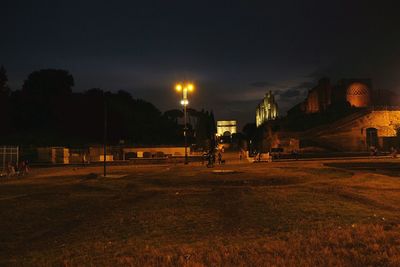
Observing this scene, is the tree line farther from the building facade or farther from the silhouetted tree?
the building facade

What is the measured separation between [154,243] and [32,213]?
5941 millimetres

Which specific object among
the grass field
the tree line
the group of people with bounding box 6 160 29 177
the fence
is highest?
the tree line

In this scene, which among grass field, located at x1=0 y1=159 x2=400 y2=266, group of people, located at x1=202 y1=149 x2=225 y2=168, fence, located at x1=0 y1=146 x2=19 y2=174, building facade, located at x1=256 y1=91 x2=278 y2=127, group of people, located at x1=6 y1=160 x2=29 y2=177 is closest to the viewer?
grass field, located at x1=0 y1=159 x2=400 y2=266

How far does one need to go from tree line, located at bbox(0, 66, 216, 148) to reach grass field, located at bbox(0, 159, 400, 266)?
66.2m

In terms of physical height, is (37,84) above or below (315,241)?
above

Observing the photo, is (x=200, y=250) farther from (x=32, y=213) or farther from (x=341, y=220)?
(x=32, y=213)

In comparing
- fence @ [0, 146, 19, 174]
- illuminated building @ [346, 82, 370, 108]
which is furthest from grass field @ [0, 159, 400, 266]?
illuminated building @ [346, 82, 370, 108]

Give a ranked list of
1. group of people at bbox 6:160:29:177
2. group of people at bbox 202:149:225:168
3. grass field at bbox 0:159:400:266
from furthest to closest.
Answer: group of people at bbox 202:149:225:168
group of people at bbox 6:160:29:177
grass field at bbox 0:159:400:266

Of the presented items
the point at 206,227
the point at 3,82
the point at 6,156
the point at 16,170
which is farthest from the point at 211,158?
the point at 3,82

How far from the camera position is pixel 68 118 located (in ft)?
306

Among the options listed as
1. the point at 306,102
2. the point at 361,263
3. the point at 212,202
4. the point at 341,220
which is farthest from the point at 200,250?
the point at 306,102

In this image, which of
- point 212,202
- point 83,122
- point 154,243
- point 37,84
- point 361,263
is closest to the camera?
point 361,263

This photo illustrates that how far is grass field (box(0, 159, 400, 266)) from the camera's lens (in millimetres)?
6160

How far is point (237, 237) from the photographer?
301 inches
